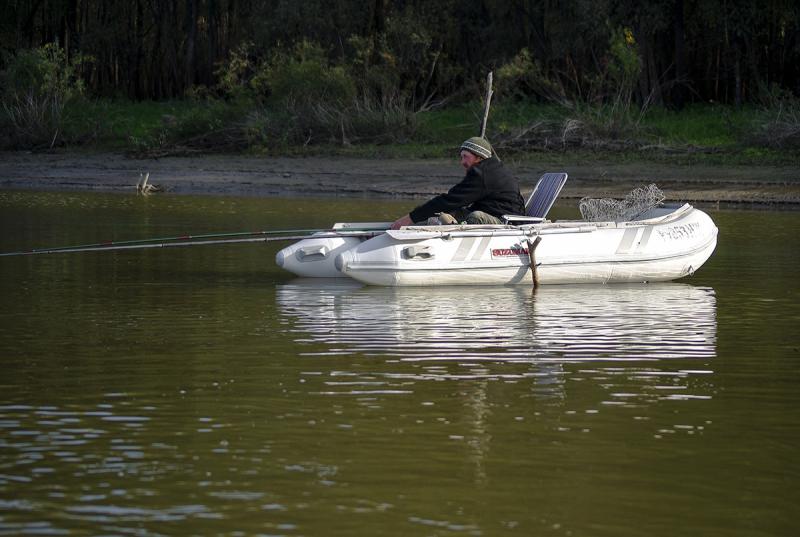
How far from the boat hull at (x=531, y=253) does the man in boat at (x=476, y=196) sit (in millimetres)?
434

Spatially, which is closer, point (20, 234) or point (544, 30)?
point (20, 234)

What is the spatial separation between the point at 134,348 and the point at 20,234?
895 centimetres

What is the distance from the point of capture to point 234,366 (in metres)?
9.23

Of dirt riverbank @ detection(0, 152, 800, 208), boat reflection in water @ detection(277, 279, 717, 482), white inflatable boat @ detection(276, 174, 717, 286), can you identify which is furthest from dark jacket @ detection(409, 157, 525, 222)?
dirt riverbank @ detection(0, 152, 800, 208)

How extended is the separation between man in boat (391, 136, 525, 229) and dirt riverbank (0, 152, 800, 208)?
31.1 ft

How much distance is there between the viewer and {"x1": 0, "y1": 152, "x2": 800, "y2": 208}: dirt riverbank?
23359 mm

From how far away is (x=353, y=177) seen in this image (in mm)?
25766

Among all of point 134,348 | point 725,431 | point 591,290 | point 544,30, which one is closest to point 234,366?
point 134,348

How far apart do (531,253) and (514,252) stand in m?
0.16

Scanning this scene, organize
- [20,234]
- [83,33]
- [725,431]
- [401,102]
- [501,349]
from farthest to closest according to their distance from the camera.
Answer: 1. [83,33]
2. [401,102]
3. [20,234]
4. [501,349]
5. [725,431]

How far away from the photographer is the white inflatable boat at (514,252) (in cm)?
1328

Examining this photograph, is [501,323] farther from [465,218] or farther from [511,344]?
[465,218]

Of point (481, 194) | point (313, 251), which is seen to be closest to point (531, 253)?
point (481, 194)

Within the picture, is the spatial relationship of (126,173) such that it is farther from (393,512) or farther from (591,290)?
(393,512)
